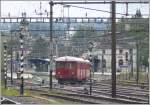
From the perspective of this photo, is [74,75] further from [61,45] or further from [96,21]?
[61,45]

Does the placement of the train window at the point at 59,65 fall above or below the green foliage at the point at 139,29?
below

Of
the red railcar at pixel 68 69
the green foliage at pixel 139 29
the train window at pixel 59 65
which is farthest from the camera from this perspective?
the train window at pixel 59 65

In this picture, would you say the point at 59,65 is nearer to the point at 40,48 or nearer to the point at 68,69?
the point at 68,69

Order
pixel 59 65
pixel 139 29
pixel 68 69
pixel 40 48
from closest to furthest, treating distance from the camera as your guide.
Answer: pixel 139 29 < pixel 68 69 < pixel 59 65 < pixel 40 48

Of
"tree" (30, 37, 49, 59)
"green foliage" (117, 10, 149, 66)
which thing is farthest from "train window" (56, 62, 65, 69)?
"tree" (30, 37, 49, 59)

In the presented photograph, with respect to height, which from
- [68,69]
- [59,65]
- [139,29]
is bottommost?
[68,69]

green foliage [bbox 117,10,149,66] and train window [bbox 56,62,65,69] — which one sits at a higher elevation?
green foliage [bbox 117,10,149,66]

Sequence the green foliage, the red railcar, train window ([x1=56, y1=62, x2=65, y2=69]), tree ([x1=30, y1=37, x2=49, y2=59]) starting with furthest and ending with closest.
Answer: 1. tree ([x1=30, y1=37, x2=49, y2=59])
2. train window ([x1=56, y1=62, x2=65, y2=69])
3. the red railcar
4. the green foliage

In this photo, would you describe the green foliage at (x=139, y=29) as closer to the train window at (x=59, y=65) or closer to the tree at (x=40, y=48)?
the train window at (x=59, y=65)

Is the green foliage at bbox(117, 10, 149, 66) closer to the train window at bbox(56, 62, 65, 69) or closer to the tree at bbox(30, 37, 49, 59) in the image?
the train window at bbox(56, 62, 65, 69)

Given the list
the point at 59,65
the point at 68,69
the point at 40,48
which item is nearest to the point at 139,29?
the point at 68,69

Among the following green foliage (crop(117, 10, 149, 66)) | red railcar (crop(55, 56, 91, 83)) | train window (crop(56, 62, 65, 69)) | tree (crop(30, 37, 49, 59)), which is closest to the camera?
green foliage (crop(117, 10, 149, 66))

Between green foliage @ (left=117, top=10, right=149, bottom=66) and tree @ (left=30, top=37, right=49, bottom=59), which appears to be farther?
tree @ (left=30, top=37, right=49, bottom=59)

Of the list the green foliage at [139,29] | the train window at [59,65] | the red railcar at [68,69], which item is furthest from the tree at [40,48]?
the red railcar at [68,69]
